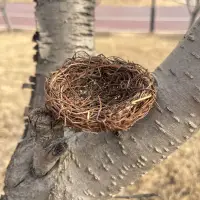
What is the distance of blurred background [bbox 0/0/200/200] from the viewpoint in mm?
3479

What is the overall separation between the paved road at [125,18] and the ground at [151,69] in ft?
4.90

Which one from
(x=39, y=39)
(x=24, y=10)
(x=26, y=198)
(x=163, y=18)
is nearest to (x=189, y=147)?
(x=39, y=39)

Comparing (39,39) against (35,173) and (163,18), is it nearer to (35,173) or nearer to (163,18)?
(35,173)

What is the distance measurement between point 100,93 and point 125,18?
11.4 m

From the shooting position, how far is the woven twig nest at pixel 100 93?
40.1 inches

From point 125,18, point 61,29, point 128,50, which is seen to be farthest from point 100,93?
point 125,18

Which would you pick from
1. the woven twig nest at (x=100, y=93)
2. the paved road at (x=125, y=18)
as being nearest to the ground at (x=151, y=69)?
the paved road at (x=125, y=18)

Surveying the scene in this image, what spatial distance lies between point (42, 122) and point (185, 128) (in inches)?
15.9

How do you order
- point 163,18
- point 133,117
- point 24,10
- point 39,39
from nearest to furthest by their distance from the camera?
point 133,117 < point 39,39 < point 163,18 < point 24,10

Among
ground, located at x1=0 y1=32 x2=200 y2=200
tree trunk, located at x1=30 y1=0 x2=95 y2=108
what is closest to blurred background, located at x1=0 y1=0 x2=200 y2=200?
ground, located at x1=0 y1=32 x2=200 y2=200

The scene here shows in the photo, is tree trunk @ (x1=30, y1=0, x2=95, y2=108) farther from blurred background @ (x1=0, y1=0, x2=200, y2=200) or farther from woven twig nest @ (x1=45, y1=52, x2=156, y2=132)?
blurred background @ (x1=0, y1=0, x2=200, y2=200)

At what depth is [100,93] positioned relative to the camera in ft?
3.88

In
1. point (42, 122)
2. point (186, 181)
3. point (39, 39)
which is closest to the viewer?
point (42, 122)

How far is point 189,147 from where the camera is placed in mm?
4012
